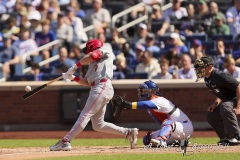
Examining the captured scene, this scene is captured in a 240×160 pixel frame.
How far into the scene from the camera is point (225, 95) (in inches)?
560

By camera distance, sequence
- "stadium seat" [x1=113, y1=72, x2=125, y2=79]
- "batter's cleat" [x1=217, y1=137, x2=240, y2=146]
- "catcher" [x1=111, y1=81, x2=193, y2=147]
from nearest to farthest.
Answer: "catcher" [x1=111, y1=81, x2=193, y2=147], "batter's cleat" [x1=217, y1=137, x2=240, y2=146], "stadium seat" [x1=113, y1=72, x2=125, y2=79]

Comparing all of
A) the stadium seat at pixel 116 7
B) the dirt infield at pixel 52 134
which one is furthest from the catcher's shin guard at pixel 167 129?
the stadium seat at pixel 116 7

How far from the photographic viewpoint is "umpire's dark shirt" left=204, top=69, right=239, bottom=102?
1392cm

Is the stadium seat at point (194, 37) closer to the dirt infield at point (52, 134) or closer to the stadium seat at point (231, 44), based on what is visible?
the stadium seat at point (231, 44)

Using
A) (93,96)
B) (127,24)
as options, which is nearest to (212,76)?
(93,96)

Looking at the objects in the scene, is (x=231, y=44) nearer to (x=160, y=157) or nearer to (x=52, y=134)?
(x=52, y=134)

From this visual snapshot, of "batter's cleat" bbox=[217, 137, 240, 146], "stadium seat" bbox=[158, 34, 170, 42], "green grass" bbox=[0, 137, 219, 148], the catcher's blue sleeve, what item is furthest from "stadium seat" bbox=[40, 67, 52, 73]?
"batter's cleat" bbox=[217, 137, 240, 146]

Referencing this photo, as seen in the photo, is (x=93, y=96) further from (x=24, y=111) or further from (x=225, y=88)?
(x=24, y=111)

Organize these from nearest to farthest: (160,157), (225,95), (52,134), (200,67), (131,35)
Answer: (160,157) → (200,67) → (225,95) → (52,134) → (131,35)

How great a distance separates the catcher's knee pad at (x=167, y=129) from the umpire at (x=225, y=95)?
0.88 m

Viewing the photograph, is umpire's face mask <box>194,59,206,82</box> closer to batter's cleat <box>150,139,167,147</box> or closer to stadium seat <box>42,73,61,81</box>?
batter's cleat <box>150,139,167,147</box>

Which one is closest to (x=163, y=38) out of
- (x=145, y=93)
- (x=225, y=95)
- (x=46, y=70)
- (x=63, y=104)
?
(x=46, y=70)

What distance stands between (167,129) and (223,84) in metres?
1.20

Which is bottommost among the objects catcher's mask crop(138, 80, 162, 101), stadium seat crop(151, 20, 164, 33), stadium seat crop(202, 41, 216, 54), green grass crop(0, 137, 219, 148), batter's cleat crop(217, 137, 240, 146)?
green grass crop(0, 137, 219, 148)
